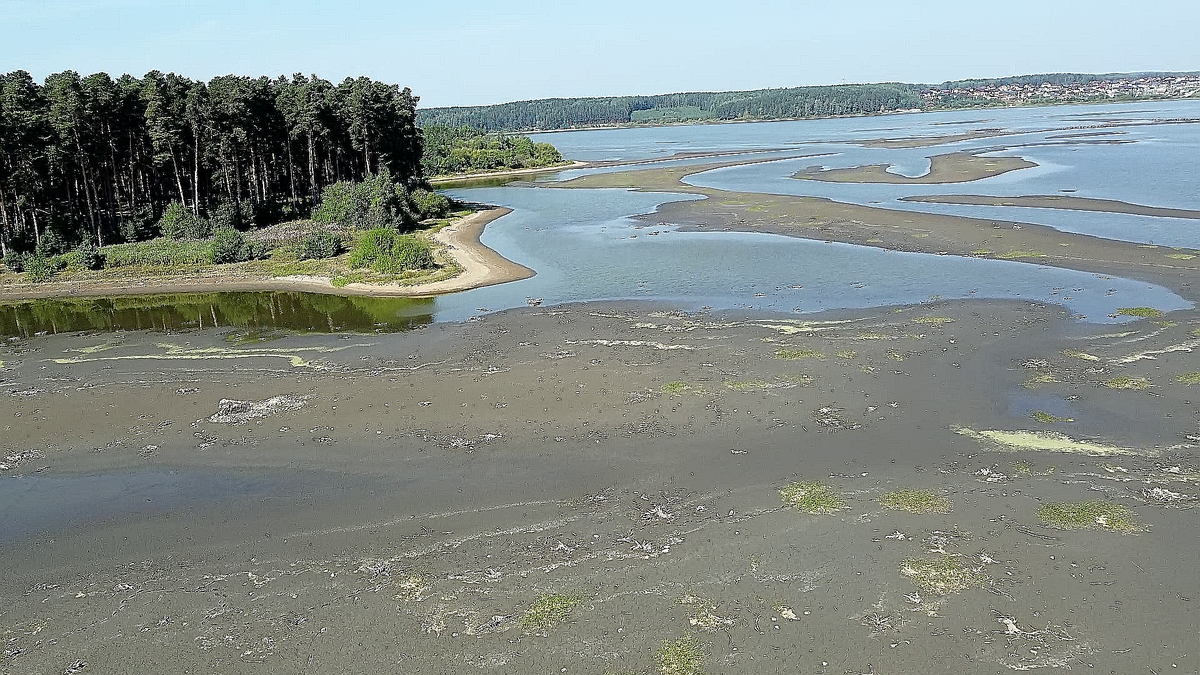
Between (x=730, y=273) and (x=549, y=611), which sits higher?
(x=730, y=273)

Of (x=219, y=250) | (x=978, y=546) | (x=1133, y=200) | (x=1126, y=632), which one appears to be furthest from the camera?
(x=1133, y=200)

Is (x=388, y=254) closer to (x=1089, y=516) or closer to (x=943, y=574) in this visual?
(x=943, y=574)

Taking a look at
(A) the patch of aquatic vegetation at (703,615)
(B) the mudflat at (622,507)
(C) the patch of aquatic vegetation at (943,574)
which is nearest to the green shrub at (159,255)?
(B) the mudflat at (622,507)

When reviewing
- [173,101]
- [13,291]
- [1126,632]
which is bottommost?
[1126,632]

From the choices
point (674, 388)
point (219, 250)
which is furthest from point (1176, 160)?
point (219, 250)

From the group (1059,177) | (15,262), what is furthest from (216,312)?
(1059,177)

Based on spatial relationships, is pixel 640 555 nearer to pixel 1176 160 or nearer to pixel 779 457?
pixel 779 457

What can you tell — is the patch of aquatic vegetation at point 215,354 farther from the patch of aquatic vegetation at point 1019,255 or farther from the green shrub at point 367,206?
the patch of aquatic vegetation at point 1019,255
